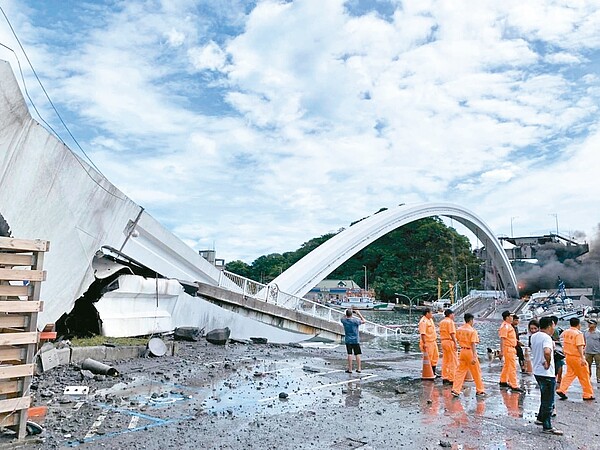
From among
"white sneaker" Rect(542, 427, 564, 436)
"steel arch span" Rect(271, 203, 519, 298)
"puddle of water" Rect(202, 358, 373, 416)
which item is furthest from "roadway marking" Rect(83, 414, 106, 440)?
"steel arch span" Rect(271, 203, 519, 298)

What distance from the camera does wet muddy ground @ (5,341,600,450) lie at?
5.65 m

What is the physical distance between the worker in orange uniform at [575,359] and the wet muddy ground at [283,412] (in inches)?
12.1

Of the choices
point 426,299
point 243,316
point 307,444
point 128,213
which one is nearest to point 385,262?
point 426,299

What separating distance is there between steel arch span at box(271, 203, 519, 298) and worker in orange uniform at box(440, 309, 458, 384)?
19.6 m

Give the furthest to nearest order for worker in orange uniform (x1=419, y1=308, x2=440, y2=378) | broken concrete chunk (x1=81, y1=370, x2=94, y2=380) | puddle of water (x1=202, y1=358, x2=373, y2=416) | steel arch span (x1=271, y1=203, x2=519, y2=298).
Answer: steel arch span (x1=271, y1=203, x2=519, y2=298), worker in orange uniform (x1=419, y1=308, x2=440, y2=378), broken concrete chunk (x1=81, y1=370, x2=94, y2=380), puddle of water (x1=202, y1=358, x2=373, y2=416)

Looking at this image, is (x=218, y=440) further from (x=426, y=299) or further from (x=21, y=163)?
(x=426, y=299)

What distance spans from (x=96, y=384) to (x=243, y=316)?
10088mm

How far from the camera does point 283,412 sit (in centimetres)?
706

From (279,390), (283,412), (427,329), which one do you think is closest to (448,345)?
(427,329)

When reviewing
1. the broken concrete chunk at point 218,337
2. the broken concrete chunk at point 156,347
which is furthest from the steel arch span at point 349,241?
the broken concrete chunk at point 156,347

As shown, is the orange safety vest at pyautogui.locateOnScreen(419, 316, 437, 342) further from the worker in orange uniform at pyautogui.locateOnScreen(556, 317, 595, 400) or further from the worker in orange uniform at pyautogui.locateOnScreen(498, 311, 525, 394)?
the worker in orange uniform at pyautogui.locateOnScreen(556, 317, 595, 400)

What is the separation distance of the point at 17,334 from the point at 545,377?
6.61 m

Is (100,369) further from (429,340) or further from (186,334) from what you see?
(429,340)

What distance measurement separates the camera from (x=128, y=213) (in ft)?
40.5
